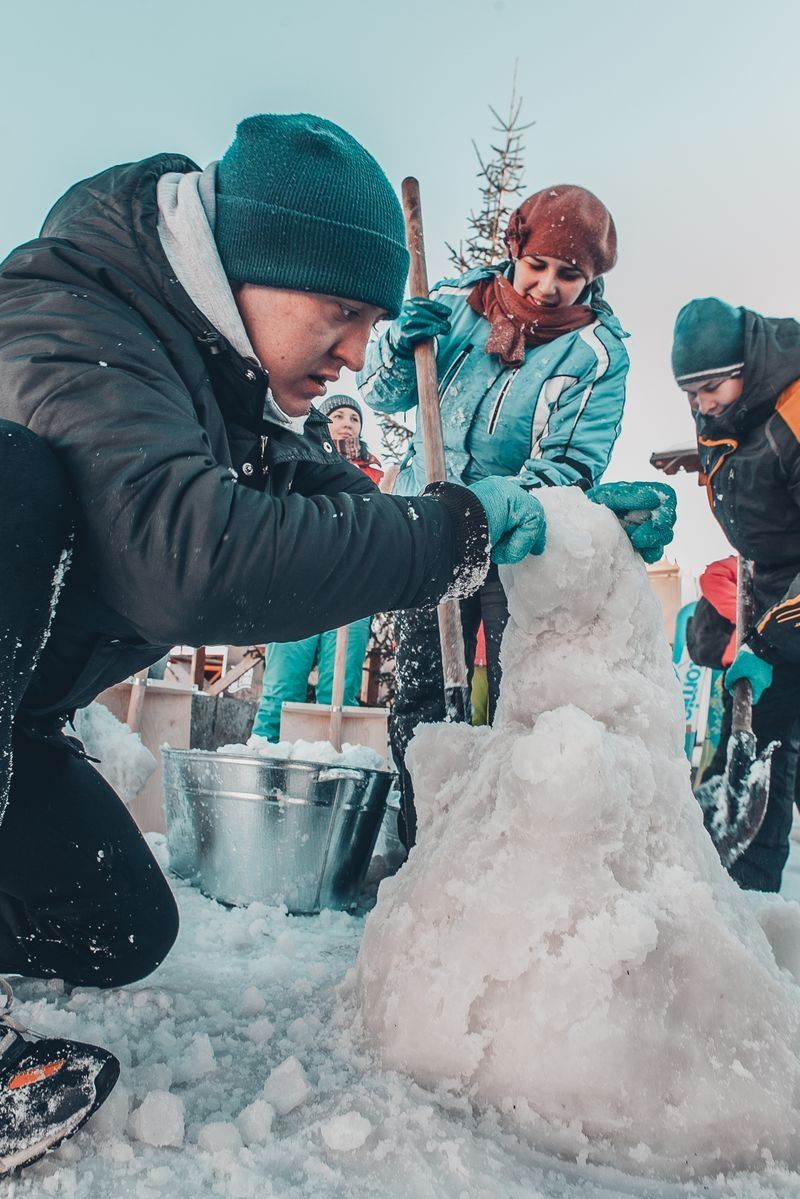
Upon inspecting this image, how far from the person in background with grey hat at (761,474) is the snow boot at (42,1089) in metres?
2.28

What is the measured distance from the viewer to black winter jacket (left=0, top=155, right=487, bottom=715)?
0.92 metres

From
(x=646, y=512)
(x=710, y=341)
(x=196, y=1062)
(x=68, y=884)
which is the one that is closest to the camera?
(x=196, y=1062)

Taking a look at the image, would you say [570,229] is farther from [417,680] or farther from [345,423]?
[345,423]

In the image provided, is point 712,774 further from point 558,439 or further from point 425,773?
point 425,773

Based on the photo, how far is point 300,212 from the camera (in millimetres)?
1157

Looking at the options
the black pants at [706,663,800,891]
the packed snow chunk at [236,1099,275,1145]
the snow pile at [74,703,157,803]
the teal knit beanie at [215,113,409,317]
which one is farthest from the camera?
the black pants at [706,663,800,891]

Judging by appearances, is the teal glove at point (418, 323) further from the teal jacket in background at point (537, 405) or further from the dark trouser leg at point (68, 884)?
the dark trouser leg at point (68, 884)

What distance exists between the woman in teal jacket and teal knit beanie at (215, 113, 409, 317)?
1.16 metres

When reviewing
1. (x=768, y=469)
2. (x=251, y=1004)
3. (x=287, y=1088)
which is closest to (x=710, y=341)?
(x=768, y=469)

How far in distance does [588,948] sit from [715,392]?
2215 mm

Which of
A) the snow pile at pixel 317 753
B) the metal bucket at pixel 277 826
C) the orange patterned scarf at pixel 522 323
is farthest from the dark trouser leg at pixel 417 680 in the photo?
the orange patterned scarf at pixel 522 323

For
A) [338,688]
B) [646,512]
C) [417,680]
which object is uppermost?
[646,512]

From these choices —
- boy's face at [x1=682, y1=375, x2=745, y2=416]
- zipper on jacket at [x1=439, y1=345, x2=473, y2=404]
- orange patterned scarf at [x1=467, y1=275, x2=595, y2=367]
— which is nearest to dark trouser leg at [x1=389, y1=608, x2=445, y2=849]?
zipper on jacket at [x1=439, y1=345, x2=473, y2=404]

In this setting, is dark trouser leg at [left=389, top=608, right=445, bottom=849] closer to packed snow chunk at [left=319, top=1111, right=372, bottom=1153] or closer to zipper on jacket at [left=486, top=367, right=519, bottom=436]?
zipper on jacket at [left=486, top=367, right=519, bottom=436]
